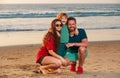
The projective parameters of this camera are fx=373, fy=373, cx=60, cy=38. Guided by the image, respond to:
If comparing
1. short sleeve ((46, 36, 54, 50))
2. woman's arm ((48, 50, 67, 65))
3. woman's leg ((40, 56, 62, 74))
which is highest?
short sleeve ((46, 36, 54, 50))

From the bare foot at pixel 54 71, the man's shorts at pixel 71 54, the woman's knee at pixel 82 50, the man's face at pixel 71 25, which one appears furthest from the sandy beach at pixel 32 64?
the man's face at pixel 71 25

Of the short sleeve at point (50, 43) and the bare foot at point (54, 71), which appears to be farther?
the bare foot at point (54, 71)

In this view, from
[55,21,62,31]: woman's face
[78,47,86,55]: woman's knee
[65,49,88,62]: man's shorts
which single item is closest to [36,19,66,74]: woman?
[55,21,62,31]: woman's face

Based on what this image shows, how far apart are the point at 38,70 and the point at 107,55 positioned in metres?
2.98

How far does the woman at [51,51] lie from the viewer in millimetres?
6648

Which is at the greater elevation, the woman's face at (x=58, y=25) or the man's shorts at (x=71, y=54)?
the woman's face at (x=58, y=25)

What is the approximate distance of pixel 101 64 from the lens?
27.4 ft

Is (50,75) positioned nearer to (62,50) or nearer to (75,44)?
(62,50)

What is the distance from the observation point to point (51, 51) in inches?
264

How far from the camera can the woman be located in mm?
6648

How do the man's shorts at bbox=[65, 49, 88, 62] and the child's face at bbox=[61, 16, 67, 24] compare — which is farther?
the man's shorts at bbox=[65, 49, 88, 62]

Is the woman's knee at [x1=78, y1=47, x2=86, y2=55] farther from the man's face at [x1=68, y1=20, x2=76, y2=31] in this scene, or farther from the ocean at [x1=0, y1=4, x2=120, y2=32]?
the ocean at [x1=0, y1=4, x2=120, y2=32]

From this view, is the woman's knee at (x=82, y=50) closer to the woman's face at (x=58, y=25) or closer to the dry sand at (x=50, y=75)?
the dry sand at (x=50, y=75)

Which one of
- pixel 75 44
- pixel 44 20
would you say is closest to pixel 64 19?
pixel 75 44
